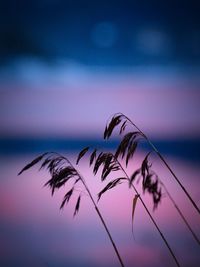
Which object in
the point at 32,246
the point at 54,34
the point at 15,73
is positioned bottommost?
the point at 32,246

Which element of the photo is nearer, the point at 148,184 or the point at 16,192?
the point at 148,184

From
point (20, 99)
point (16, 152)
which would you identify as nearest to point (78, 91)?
point (20, 99)

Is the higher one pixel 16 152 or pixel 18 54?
pixel 18 54

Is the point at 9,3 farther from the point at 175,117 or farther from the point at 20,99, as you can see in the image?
the point at 175,117

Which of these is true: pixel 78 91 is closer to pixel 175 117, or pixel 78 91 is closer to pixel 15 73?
pixel 15 73

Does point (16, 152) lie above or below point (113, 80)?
below

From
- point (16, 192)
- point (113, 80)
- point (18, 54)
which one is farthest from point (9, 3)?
point (16, 192)

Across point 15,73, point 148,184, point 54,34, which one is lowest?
point 148,184
